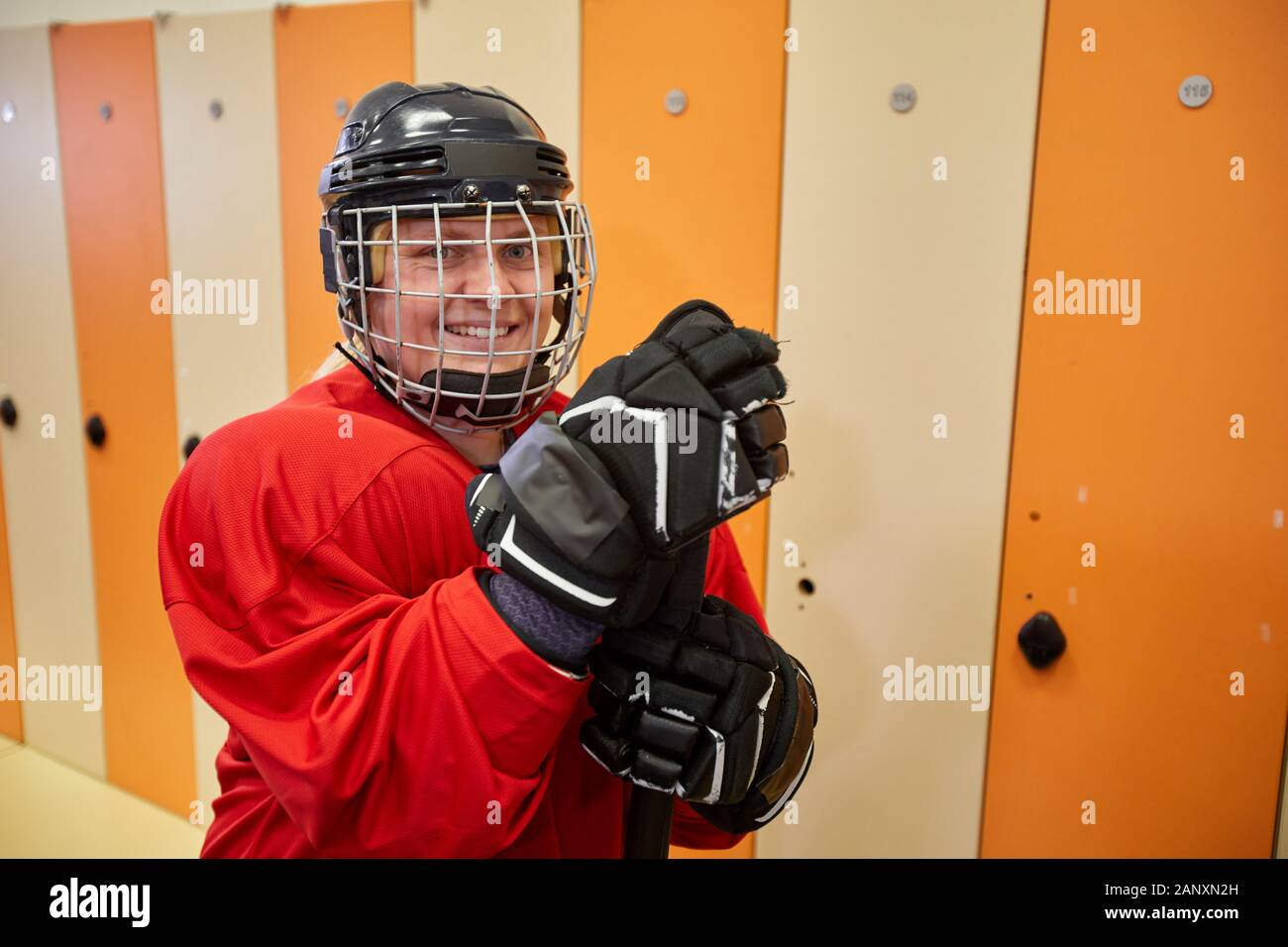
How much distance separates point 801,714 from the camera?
3.34 feet

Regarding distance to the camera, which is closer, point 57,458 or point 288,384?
point 288,384

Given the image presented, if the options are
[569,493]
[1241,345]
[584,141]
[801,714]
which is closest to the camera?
[569,493]

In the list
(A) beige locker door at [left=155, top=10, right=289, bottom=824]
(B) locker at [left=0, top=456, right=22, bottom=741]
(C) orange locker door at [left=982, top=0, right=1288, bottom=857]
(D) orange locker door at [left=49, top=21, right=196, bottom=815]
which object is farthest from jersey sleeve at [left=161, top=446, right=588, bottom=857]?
(B) locker at [left=0, top=456, right=22, bottom=741]

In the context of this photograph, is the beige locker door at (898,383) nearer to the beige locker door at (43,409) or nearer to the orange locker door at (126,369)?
the orange locker door at (126,369)

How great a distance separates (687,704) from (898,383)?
2.78 feet

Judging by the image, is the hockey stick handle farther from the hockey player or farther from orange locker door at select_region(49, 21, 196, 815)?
orange locker door at select_region(49, 21, 196, 815)

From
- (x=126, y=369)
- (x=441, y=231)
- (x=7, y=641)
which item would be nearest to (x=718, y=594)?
(x=441, y=231)

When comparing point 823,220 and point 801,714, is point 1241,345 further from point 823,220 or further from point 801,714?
point 801,714

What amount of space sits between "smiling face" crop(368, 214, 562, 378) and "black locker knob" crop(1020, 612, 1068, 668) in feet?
3.20

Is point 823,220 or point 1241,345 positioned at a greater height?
point 823,220

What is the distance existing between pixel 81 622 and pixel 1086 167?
254 cm

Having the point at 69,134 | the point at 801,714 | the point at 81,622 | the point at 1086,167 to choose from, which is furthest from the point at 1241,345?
the point at 81,622

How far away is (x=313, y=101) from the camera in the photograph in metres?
1.90

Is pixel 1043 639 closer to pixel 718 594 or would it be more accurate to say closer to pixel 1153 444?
pixel 1153 444
